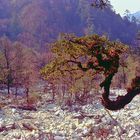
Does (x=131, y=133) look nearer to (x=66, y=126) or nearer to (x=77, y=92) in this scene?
(x=66, y=126)

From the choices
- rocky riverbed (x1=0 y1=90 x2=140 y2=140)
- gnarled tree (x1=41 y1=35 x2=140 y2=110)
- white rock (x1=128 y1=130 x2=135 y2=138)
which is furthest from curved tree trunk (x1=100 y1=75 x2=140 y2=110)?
white rock (x1=128 y1=130 x2=135 y2=138)

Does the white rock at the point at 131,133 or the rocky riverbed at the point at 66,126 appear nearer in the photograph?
the white rock at the point at 131,133

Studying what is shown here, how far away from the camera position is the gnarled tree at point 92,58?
1128 cm

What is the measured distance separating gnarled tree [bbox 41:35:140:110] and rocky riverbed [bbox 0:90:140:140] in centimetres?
839

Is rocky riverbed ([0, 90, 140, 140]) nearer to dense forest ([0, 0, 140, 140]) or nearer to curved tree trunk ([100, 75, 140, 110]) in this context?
dense forest ([0, 0, 140, 140])

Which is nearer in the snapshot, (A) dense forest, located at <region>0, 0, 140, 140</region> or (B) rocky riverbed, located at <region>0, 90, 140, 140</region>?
(A) dense forest, located at <region>0, 0, 140, 140</region>

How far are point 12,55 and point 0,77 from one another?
33.3ft

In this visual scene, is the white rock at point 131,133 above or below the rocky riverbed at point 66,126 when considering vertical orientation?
above

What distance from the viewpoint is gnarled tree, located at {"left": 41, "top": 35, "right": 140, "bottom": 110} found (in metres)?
11.3

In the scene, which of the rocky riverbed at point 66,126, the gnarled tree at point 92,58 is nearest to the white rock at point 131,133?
the rocky riverbed at point 66,126

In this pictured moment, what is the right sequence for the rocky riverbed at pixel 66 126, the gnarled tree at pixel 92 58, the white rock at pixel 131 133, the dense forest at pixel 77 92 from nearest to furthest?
the gnarled tree at pixel 92 58, the dense forest at pixel 77 92, the white rock at pixel 131 133, the rocky riverbed at pixel 66 126

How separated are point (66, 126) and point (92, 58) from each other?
21.8 meters

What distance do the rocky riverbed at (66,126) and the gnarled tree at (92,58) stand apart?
839cm

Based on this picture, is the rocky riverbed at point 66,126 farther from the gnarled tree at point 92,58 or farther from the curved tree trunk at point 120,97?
the gnarled tree at point 92,58
